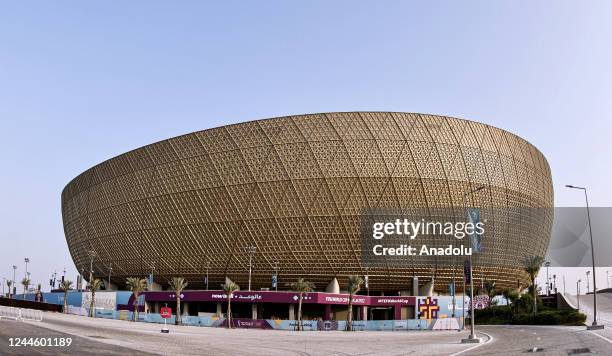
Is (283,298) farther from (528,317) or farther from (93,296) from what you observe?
(528,317)

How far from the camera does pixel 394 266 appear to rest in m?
89.6

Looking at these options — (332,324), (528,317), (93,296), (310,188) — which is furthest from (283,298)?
(528,317)

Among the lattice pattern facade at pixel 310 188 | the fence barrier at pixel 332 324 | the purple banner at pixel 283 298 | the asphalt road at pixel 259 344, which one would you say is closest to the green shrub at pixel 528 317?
the lattice pattern facade at pixel 310 188

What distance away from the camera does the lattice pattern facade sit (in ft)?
287

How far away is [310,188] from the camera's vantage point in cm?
8756

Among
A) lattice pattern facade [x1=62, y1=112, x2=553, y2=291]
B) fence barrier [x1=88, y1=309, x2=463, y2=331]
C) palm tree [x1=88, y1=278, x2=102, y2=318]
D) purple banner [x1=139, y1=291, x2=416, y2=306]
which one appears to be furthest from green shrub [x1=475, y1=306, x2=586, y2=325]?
palm tree [x1=88, y1=278, x2=102, y2=318]

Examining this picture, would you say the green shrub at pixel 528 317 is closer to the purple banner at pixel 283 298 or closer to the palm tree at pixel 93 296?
the purple banner at pixel 283 298

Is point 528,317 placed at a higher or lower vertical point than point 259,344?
lower

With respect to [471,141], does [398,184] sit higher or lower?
lower

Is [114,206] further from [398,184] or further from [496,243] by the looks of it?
[496,243]

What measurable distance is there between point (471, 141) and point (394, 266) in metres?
22.3

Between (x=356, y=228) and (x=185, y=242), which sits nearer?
(x=356, y=228)

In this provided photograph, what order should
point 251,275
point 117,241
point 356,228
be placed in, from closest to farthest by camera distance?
point 356,228 < point 251,275 < point 117,241

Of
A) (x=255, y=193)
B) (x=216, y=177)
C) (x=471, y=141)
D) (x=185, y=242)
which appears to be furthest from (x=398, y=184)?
(x=185, y=242)
